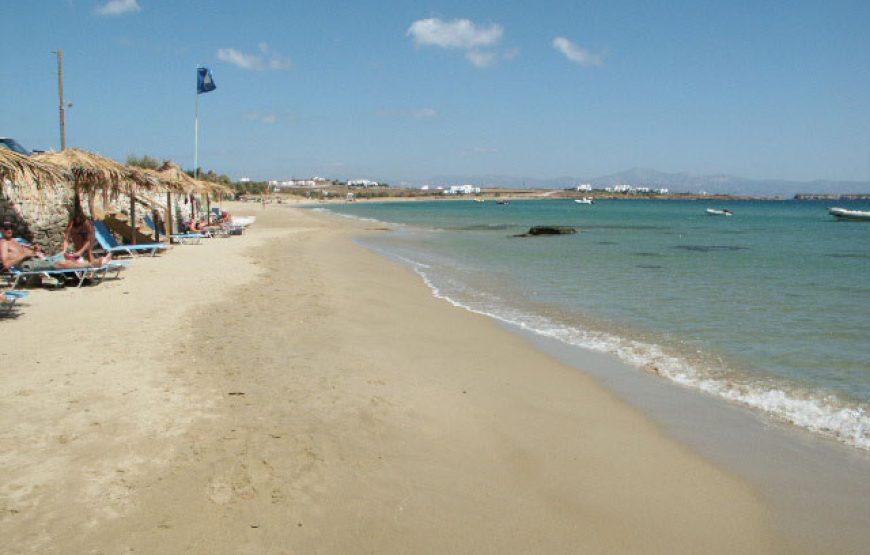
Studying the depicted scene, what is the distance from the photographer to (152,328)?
21.9ft

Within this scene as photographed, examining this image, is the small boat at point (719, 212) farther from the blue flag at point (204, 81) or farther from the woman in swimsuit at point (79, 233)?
the woman in swimsuit at point (79, 233)

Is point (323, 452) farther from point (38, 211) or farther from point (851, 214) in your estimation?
point (851, 214)

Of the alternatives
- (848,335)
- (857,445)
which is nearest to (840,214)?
(848,335)

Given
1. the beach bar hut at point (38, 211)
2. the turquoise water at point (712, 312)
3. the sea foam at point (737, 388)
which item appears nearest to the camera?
the sea foam at point (737, 388)

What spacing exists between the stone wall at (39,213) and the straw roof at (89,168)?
90 centimetres

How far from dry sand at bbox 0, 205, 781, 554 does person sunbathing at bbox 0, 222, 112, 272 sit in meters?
2.40

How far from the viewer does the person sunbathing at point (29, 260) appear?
29.1 ft

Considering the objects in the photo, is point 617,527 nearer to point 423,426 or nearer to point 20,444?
point 423,426

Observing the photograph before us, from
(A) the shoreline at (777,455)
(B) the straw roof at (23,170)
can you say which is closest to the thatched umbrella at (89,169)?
(B) the straw roof at (23,170)

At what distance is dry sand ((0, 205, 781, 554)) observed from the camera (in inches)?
117

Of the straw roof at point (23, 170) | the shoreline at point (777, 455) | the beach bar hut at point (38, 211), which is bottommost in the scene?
the shoreline at point (777, 455)

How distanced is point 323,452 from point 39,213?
12090mm

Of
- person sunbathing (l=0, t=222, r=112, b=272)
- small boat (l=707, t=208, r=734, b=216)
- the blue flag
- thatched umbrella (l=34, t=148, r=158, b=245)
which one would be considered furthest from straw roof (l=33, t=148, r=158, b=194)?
small boat (l=707, t=208, r=734, b=216)

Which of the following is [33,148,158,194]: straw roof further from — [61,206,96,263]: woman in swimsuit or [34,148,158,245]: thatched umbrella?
[61,206,96,263]: woman in swimsuit
